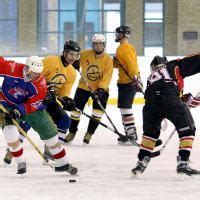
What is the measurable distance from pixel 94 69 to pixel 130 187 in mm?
2612

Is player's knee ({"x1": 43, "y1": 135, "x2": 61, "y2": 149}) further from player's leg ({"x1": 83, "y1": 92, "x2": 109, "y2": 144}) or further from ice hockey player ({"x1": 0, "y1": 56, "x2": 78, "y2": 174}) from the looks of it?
player's leg ({"x1": 83, "y1": 92, "x2": 109, "y2": 144})

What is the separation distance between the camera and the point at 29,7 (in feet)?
37.2

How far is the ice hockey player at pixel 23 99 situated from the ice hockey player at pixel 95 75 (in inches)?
77.7

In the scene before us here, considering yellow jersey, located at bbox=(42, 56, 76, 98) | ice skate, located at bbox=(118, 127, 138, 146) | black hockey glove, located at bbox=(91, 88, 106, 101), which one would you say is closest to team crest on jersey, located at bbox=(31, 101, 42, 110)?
yellow jersey, located at bbox=(42, 56, 76, 98)

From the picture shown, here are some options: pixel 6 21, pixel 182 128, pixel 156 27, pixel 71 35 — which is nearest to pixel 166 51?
pixel 156 27

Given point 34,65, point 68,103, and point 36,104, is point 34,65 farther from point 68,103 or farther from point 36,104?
point 68,103

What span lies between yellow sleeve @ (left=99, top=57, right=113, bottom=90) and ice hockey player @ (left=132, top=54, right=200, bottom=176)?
1960 mm

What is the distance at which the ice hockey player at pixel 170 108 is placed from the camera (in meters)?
4.95

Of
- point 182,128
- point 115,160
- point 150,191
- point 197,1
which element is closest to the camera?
point 150,191

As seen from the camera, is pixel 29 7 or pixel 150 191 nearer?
pixel 150 191

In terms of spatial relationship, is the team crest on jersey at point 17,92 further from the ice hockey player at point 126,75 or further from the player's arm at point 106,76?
the ice hockey player at point 126,75

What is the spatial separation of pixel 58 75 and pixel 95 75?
3.65 ft

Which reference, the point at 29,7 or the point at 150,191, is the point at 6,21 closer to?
the point at 29,7

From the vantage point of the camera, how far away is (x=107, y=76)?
7.07 metres
